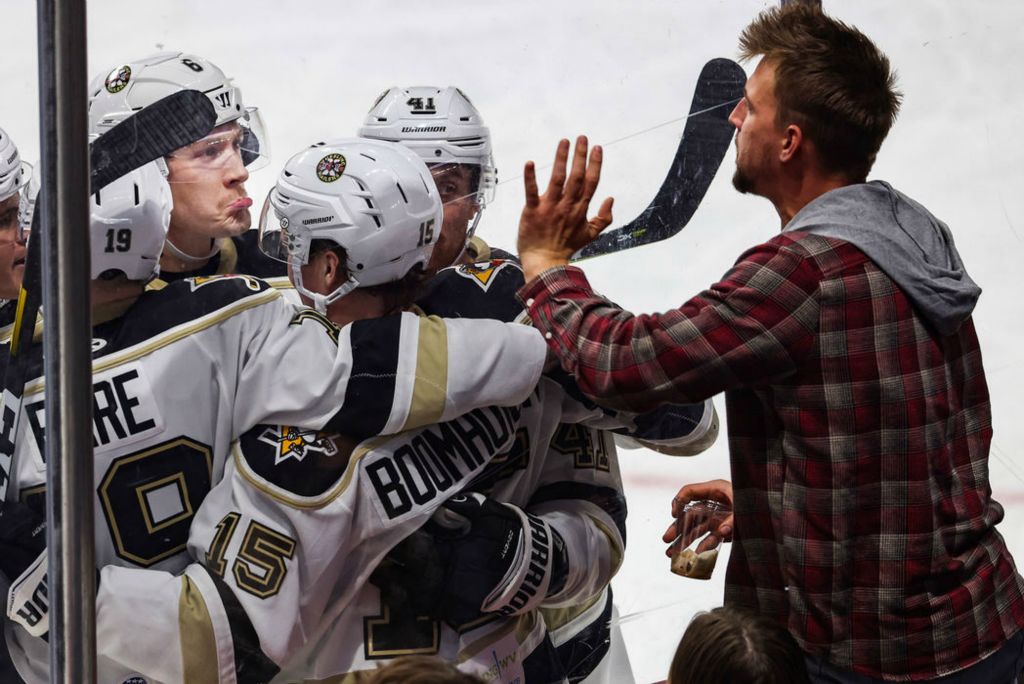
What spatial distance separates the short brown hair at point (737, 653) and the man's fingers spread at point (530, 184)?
607 mm

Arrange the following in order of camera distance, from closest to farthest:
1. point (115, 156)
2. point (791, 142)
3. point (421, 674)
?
point (421, 674) → point (115, 156) → point (791, 142)

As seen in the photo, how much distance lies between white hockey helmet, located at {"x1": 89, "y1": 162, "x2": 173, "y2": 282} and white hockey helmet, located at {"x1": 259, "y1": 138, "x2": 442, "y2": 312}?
0.46 feet

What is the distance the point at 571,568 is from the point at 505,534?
0.50 ft

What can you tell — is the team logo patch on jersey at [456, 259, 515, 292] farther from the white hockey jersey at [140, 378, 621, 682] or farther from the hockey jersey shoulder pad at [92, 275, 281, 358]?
the hockey jersey shoulder pad at [92, 275, 281, 358]

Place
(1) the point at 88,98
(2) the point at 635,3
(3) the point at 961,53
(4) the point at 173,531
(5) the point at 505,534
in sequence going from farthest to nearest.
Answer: (3) the point at 961,53 < (2) the point at 635,3 < (5) the point at 505,534 < (4) the point at 173,531 < (1) the point at 88,98

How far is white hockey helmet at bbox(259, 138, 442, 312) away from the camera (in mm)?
1729

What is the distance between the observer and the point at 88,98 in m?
1.62

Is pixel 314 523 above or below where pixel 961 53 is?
below

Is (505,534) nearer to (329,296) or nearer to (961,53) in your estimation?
(329,296)

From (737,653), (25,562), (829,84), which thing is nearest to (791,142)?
(829,84)

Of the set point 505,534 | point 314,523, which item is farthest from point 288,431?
point 505,534

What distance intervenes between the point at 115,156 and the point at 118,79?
0.12m

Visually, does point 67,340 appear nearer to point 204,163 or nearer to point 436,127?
point 204,163

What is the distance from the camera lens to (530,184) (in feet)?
5.92
